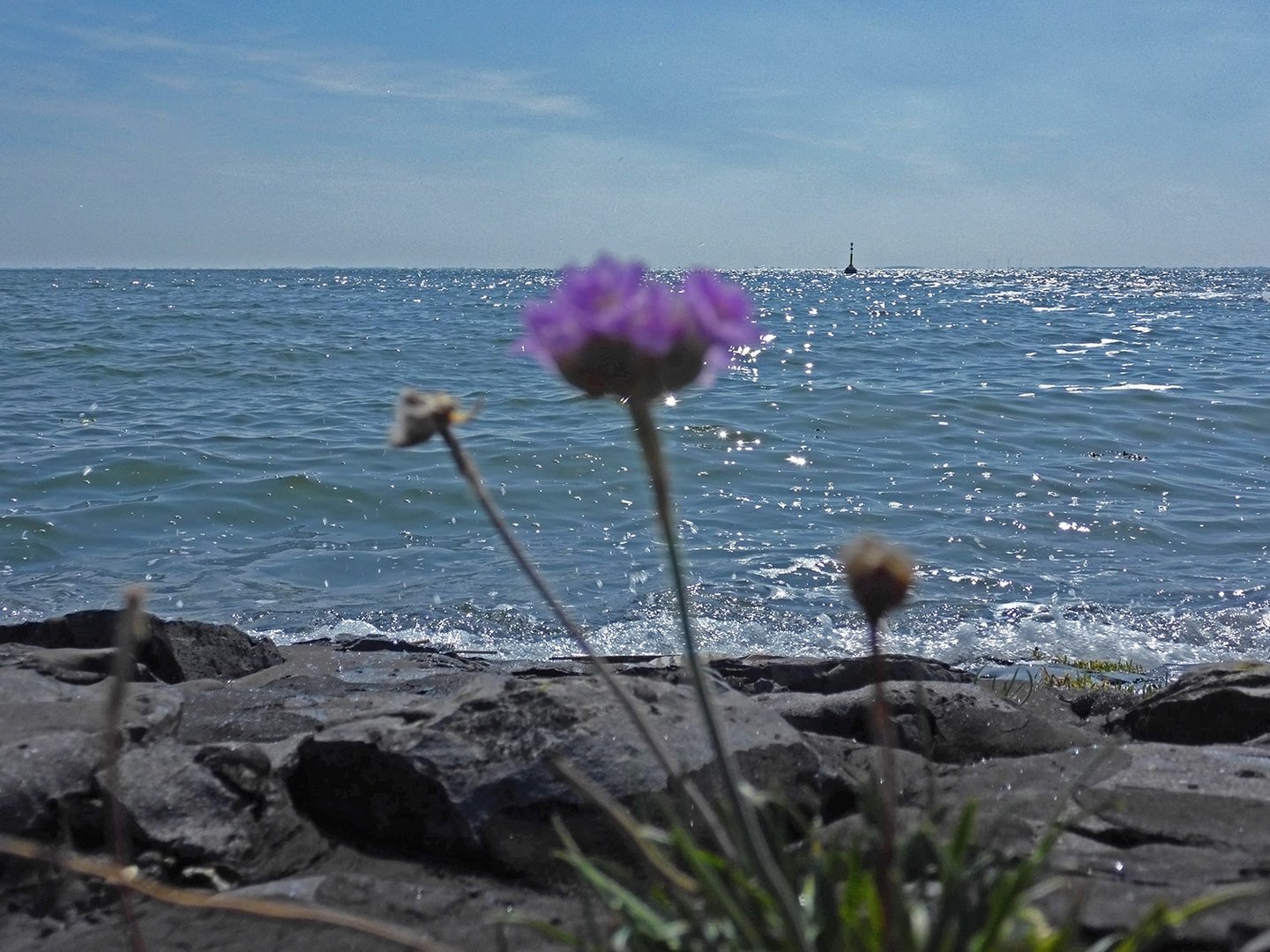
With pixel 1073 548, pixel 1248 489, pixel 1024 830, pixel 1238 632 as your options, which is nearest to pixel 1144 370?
pixel 1248 489

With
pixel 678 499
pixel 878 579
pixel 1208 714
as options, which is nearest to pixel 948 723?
pixel 1208 714

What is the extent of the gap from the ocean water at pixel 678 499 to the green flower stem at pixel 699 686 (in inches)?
6.6

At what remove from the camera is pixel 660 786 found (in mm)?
2539

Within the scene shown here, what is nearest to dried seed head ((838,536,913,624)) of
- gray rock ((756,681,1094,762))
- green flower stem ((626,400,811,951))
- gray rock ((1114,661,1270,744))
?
green flower stem ((626,400,811,951))

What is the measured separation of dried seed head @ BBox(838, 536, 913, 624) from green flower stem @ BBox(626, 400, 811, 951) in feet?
0.73

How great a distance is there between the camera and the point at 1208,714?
3900 mm

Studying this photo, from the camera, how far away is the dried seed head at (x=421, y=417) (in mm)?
1415

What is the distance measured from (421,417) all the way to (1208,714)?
330 centimetres

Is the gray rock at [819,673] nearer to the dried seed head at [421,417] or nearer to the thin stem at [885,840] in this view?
the thin stem at [885,840]

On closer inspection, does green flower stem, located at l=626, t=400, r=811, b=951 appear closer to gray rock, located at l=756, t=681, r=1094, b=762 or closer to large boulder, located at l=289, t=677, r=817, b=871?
large boulder, located at l=289, t=677, r=817, b=871

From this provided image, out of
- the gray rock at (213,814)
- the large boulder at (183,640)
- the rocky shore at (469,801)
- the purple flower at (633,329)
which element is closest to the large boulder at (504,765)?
the rocky shore at (469,801)

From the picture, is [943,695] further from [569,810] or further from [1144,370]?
[1144,370]

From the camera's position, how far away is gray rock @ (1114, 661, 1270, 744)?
384cm

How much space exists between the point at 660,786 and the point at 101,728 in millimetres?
1291
